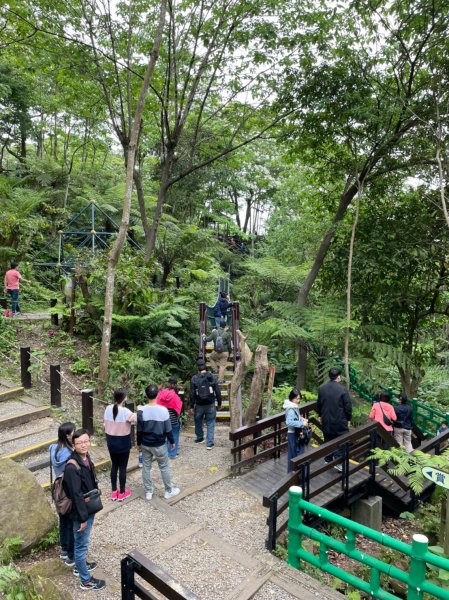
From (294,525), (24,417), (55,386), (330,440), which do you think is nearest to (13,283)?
(55,386)

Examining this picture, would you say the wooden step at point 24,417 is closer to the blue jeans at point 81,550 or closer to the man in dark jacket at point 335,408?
the blue jeans at point 81,550

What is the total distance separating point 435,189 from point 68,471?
34.7ft

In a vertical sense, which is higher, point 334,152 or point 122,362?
point 334,152

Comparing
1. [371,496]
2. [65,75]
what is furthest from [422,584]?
[65,75]

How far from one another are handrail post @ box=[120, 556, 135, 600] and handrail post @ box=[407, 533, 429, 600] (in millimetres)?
2474

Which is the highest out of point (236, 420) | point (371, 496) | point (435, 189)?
point (435, 189)

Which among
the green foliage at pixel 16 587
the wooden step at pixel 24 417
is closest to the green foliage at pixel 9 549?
the green foliage at pixel 16 587

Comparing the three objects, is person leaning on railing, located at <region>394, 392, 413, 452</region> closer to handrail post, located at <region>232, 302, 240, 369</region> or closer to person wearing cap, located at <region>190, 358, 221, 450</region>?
person wearing cap, located at <region>190, 358, 221, 450</region>

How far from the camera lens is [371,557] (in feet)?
13.1

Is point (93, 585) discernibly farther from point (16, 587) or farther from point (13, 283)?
point (13, 283)

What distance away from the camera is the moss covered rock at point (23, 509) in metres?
4.17

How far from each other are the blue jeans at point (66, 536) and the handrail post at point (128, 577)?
4.60ft

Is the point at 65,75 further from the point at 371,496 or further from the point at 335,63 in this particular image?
the point at 371,496

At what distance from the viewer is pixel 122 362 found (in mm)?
9422
